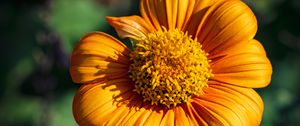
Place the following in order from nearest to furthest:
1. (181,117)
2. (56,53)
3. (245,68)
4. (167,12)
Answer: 1. (181,117)
2. (245,68)
3. (167,12)
4. (56,53)

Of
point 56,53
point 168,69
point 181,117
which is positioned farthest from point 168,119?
point 56,53

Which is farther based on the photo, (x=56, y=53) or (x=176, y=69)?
(x=56, y=53)

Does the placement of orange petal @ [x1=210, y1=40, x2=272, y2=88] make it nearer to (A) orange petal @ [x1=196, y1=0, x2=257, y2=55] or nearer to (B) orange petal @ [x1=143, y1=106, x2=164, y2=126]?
(A) orange petal @ [x1=196, y1=0, x2=257, y2=55]

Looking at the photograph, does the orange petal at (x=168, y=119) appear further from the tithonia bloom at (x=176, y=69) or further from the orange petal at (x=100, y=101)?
the orange petal at (x=100, y=101)

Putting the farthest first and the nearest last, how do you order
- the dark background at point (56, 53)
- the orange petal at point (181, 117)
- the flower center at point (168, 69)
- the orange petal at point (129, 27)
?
the dark background at point (56, 53) < the orange petal at point (129, 27) < the flower center at point (168, 69) < the orange petal at point (181, 117)

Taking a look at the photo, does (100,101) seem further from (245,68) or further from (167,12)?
(245,68)

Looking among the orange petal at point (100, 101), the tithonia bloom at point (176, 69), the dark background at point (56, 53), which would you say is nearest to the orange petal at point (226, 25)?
the tithonia bloom at point (176, 69)

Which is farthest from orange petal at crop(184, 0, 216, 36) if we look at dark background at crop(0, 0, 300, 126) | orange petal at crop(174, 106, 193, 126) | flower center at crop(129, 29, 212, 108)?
dark background at crop(0, 0, 300, 126)
